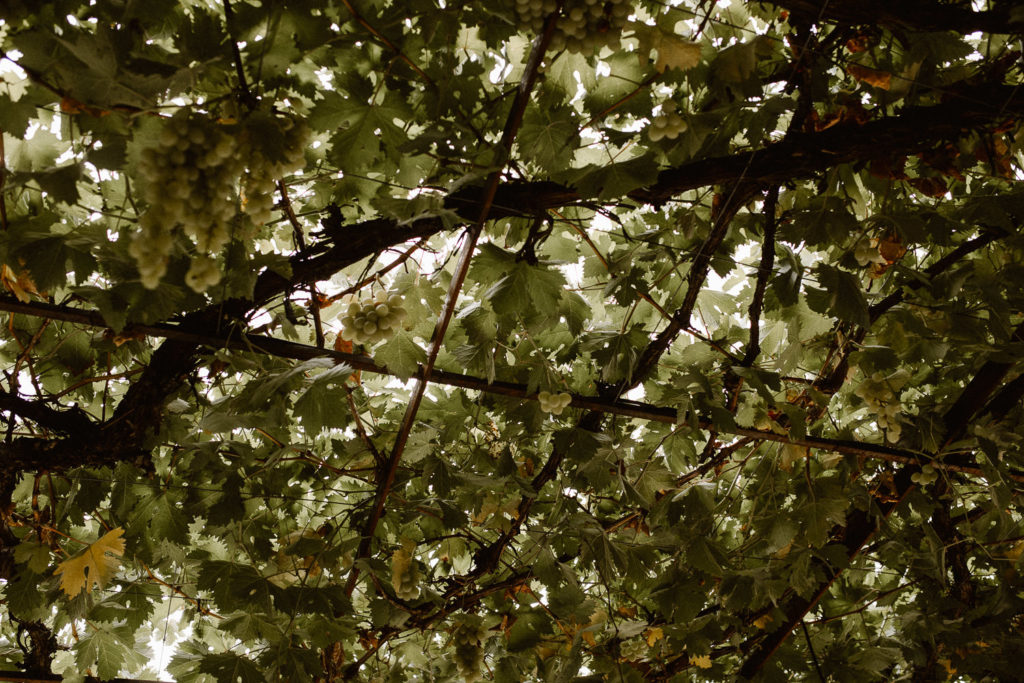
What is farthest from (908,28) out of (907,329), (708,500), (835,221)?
(708,500)

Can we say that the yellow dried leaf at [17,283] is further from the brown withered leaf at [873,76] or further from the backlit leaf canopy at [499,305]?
the brown withered leaf at [873,76]

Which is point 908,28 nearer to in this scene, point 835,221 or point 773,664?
point 835,221

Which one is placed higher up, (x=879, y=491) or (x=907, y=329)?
(x=907, y=329)

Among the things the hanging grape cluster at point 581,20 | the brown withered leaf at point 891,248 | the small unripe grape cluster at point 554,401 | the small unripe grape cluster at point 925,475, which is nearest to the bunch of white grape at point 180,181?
the hanging grape cluster at point 581,20

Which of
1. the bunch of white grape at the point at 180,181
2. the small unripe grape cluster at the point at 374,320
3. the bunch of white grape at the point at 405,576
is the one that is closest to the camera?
the bunch of white grape at the point at 180,181

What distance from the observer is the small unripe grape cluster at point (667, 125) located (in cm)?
140

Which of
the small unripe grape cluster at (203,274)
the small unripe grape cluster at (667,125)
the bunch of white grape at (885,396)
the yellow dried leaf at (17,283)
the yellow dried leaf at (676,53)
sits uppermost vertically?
the yellow dried leaf at (676,53)

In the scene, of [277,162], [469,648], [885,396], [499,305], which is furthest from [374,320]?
[885,396]

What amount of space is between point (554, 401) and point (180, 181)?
106cm

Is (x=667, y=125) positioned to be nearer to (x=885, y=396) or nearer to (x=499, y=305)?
(x=499, y=305)

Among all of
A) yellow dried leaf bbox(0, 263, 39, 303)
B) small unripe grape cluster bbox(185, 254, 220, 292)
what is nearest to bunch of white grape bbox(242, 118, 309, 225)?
small unripe grape cluster bbox(185, 254, 220, 292)

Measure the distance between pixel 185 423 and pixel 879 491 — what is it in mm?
2264

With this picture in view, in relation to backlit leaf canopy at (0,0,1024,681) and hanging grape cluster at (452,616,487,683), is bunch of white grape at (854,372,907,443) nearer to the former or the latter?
backlit leaf canopy at (0,0,1024,681)

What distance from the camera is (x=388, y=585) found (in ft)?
6.84
